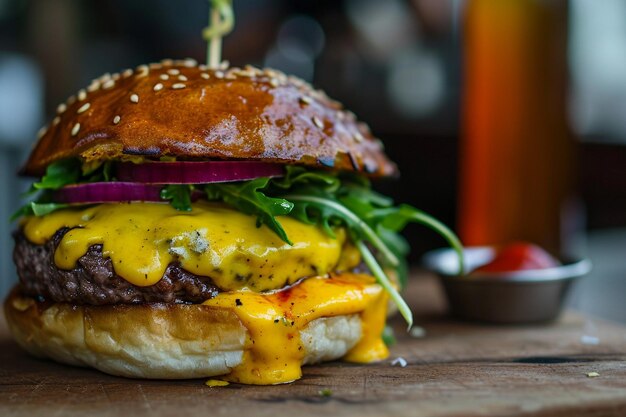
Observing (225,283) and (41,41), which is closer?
(225,283)

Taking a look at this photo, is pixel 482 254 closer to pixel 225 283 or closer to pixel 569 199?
pixel 569 199

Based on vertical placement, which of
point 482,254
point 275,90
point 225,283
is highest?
point 275,90

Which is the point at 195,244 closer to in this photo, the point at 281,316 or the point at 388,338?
the point at 281,316

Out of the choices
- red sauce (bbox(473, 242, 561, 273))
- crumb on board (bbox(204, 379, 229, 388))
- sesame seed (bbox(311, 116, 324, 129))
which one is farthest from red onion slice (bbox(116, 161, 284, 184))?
red sauce (bbox(473, 242, 561, 273))

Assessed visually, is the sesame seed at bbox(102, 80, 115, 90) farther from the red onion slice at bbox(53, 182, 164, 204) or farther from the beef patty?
the beef patty

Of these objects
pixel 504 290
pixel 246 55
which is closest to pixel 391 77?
pixel 246 55

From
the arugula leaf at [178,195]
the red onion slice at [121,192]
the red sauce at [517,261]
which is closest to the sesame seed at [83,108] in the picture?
the red onion slice at [121,192]
